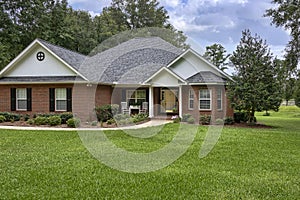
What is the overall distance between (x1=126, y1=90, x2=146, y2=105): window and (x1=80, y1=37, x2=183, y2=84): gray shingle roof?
1179mm

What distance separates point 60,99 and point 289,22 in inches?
644

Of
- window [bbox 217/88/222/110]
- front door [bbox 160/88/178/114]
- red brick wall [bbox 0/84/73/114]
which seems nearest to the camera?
red brick wall [bbox 0/84/73/114]

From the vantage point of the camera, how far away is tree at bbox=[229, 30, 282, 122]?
18.8 metres

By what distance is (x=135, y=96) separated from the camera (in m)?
23.3

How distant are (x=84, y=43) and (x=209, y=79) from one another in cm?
2080

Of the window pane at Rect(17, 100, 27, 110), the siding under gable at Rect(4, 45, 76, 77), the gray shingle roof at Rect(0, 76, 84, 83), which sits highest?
the siding under gable at Rect(4, 45, 76, 77)

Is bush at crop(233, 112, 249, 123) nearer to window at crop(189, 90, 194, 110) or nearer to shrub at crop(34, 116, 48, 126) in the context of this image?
window at crop(189, 90, 194, 110)

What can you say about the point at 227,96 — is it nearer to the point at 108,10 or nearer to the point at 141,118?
the point at 141,118

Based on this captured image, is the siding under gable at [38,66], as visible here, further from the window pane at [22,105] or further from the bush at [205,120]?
the bush at [205,120]

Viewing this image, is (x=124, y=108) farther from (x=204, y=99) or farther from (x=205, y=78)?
(x=205, y=78)

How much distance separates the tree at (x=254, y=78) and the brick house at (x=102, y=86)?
1414 mm

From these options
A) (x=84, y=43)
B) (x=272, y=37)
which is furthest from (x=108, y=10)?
(x=272, y=37)

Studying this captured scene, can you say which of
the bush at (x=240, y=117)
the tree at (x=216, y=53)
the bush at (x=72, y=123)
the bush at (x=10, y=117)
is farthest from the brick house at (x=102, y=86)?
the tree at (x=216, y=53)

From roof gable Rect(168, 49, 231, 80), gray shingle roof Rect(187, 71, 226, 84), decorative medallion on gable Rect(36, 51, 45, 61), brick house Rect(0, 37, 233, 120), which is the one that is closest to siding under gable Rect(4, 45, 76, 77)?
brick house Rect(0, 37, 233, 120)
